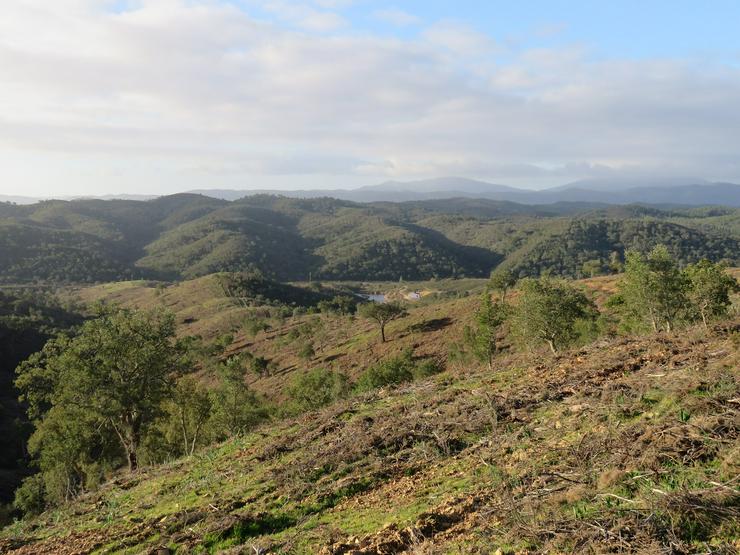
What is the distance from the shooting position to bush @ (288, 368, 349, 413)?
2064 inches

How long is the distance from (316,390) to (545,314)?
32.0 metres

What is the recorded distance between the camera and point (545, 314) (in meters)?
36.7

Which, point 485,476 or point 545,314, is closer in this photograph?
point 485,476

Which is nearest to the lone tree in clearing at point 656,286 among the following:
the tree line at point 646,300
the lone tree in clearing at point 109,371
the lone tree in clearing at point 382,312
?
the tree line at point 646,300

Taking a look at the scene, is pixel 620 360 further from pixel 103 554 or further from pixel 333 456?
pixel 103 554

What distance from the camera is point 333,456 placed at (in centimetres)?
1386

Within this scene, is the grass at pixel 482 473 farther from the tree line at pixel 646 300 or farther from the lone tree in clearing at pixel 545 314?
the tree line at pixel 646 300

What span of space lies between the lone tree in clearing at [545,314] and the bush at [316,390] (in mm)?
22511

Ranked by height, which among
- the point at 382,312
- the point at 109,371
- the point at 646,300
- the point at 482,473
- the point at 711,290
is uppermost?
the point at 711,290

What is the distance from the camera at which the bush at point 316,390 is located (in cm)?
5243

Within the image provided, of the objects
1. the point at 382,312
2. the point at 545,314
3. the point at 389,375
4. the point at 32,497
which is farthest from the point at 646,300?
the point at 32,497

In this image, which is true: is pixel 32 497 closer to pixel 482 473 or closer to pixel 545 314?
pixel 545 314

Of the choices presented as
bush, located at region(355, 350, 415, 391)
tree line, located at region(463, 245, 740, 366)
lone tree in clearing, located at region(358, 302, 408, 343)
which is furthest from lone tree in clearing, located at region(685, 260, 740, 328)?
lone tree in clearing, located at region(358, 302, 408, 343)

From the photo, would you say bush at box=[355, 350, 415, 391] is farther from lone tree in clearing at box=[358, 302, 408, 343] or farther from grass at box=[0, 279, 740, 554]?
grass at box=[0, 279, 740, 554]
